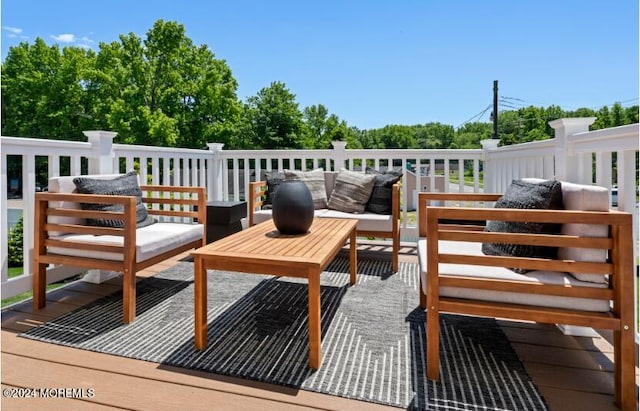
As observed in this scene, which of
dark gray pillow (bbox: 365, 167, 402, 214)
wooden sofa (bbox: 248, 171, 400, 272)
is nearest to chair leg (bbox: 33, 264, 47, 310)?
wooden sofa (bbox: 248, 171, 400, 272)

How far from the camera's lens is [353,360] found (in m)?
1.77

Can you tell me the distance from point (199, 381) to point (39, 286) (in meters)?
1.57

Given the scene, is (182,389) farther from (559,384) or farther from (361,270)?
(361,270)

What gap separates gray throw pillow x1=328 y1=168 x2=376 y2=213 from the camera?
11.9 ft

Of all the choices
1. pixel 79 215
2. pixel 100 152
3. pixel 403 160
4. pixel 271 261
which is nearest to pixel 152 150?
pixel 100 152

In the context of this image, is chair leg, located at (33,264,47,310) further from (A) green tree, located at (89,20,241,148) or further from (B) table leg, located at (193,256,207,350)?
(A) green tree, located at (89,20,241,148)

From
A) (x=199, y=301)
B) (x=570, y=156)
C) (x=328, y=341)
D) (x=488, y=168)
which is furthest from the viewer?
(x=488, y=168)

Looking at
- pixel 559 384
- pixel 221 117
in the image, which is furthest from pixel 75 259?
pixel 221 117

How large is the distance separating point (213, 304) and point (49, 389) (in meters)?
1.02

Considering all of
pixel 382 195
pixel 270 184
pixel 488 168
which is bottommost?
pixel 382 195

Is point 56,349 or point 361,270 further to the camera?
point 361,270

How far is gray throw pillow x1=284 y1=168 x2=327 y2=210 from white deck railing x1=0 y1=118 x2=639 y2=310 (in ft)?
1.64

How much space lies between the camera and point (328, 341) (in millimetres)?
1968

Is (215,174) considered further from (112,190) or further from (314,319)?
(314,319)
